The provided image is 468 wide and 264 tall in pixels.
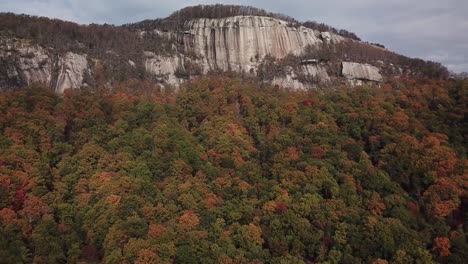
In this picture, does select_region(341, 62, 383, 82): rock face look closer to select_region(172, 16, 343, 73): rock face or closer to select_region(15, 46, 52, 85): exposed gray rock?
select_region(172, 16, 343, 73): rock face

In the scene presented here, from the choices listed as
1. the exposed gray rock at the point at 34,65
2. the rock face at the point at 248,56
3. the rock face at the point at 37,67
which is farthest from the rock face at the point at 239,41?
the exposed gray rock at the point at 34,65

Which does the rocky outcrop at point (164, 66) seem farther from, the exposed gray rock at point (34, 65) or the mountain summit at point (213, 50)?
the exposed gray rock at point (34, 65)

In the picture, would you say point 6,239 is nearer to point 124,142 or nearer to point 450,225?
A: point 124,142

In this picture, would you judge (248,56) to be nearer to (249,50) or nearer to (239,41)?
(249,50)

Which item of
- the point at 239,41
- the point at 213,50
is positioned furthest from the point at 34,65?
the point at 239,41

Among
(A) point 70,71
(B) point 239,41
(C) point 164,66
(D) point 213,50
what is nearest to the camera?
(A) point 70,71

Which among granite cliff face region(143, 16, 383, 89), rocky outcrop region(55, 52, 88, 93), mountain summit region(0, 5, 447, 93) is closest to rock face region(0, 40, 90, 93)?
rocky outcrop region(55, 52, 88, 93)
